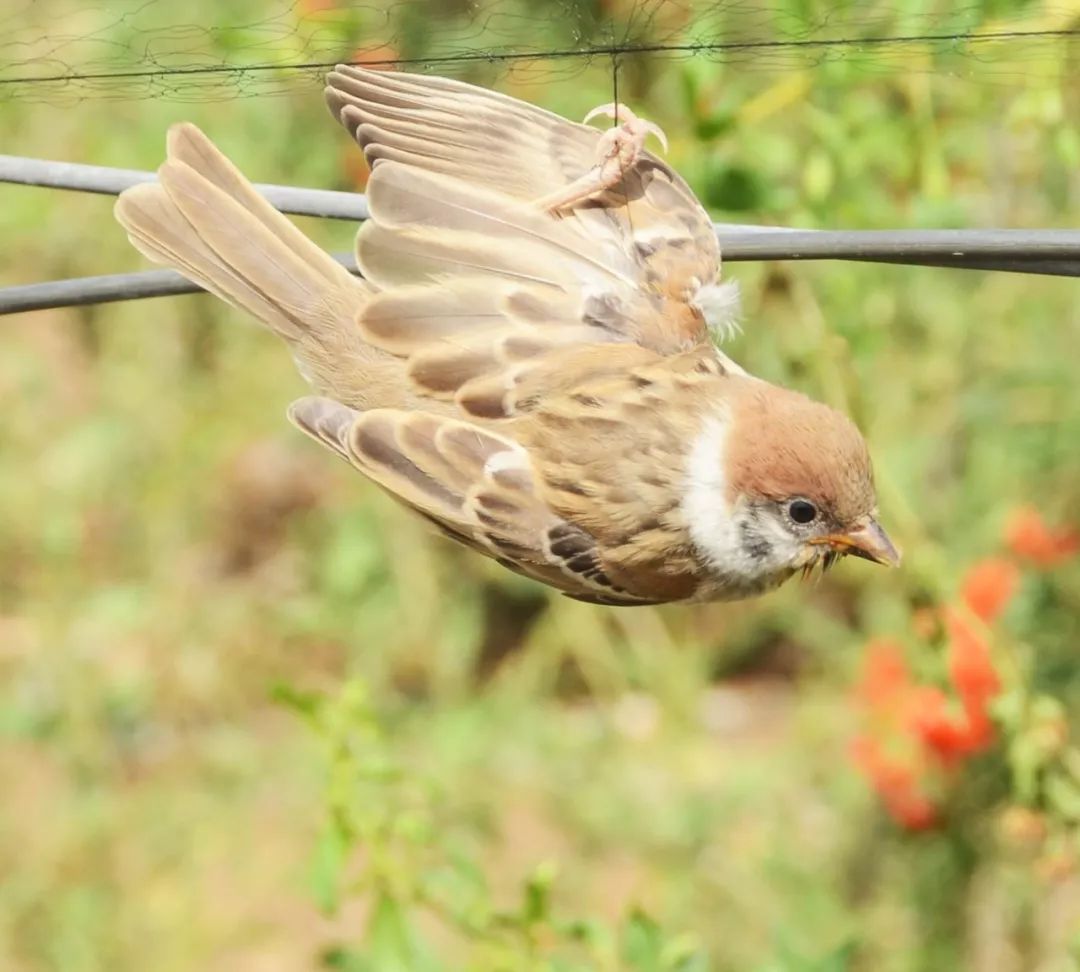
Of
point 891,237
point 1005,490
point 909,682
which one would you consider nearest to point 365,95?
point 891,237

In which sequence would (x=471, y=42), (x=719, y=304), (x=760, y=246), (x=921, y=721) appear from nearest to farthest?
(x=760, y=246) → (x=471, y=42) → (x=719, y=304) → (x=921, y=721)

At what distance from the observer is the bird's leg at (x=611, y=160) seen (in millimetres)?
2664

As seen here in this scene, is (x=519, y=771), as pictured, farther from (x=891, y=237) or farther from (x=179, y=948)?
(x=891, y=237)

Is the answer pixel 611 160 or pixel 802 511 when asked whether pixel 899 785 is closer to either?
pixel 802 511

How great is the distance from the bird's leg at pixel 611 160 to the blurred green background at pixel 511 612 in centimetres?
12

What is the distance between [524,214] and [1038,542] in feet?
5.14

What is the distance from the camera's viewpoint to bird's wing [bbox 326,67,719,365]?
2.56m

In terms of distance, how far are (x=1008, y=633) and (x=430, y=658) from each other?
2.21 metres

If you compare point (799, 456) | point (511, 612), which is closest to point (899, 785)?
point (799, 456)

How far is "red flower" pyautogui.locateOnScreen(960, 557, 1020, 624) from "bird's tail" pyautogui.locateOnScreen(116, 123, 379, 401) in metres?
1.42

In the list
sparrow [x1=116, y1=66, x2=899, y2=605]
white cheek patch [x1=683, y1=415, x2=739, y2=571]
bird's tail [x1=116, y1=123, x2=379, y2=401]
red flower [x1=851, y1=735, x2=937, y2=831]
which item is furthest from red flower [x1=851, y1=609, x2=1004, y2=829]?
bird's tail [x1=116, y1=123, x2=379, y2=401]

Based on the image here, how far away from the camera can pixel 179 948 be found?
468 cm

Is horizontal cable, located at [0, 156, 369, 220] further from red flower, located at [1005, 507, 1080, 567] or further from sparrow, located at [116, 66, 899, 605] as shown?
red flower, located at [1005, 507, 1080, 567]

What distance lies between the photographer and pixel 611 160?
269cm
